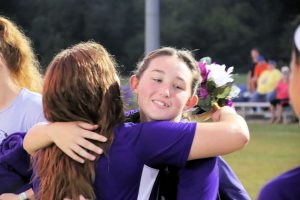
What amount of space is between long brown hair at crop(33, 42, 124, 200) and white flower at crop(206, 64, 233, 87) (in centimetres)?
57

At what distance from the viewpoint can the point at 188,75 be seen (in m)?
2.64

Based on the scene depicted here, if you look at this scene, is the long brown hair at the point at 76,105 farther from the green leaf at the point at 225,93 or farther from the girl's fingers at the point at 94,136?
the green leaf at the point at 225,93

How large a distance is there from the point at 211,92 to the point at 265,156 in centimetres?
914

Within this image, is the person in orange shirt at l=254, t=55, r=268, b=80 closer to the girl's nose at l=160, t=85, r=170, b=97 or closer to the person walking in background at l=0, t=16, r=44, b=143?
the person walking in background at l=0, t=16, r=44, b=143

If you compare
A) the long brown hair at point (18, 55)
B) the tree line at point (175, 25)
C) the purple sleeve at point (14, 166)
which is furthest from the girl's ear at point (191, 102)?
the tree line at point (175, 25)

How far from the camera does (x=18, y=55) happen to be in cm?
371

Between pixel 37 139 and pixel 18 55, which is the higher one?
pixel 18 55

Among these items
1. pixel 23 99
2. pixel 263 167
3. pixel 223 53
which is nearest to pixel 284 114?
pixel 263 167

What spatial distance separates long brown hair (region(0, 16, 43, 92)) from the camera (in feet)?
11.9

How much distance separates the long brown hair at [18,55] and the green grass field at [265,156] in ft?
15.5

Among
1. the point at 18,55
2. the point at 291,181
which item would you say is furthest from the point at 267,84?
the point at 291,181

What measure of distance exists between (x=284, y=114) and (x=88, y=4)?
25885 millimetres

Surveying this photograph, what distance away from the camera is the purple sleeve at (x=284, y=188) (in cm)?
161

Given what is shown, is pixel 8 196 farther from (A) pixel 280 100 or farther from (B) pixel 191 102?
(A) pixel 280 100
